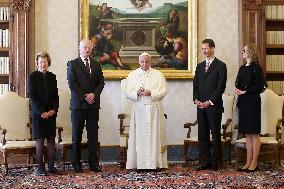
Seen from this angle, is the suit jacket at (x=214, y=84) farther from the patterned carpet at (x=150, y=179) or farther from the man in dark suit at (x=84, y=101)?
the man in dark suit at (x=84, y=101)

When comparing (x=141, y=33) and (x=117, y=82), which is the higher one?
(x=141, y=33)

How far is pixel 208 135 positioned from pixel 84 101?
6.24ft

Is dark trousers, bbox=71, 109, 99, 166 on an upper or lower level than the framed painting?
lower

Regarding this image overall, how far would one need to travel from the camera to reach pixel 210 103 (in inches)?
292

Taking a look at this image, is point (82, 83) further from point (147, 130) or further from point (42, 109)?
point (147, 130)

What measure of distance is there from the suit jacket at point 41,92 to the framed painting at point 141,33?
176 cm

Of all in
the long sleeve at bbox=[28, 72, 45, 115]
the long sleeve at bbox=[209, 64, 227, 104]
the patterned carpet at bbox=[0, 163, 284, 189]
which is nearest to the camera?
the patterned carpet at bbox=[0, 163, 284, 189]

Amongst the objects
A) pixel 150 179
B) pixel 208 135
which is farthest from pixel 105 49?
pixel 150 179

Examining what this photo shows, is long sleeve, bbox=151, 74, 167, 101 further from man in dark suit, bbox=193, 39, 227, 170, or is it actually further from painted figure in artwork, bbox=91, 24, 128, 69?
painted figure in artwork, bbox=91, 24, 128, 69

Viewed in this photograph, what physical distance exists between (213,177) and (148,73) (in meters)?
1.95

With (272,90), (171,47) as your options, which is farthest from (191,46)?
(272,90)

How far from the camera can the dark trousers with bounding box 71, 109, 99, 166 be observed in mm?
7332

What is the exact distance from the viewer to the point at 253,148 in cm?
741

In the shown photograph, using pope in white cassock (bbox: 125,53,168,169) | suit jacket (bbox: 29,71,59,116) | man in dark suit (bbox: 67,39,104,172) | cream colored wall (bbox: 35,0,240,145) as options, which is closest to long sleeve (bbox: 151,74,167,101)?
pope in white cassock (bbox: 125,53,168,169)
